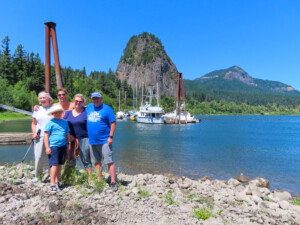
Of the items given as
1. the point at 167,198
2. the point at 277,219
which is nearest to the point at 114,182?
the point at 167,198

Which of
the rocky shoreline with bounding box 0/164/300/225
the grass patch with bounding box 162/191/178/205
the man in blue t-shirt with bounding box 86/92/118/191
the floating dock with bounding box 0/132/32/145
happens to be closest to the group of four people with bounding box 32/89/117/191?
the man in blue t-shirt with bounding box 86/92/118/191

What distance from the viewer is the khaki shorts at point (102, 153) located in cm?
561

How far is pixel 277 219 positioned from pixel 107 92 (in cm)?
12449

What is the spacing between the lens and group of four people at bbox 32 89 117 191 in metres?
5.46

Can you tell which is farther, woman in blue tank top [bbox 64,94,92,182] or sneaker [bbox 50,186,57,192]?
woman in blue tank top [bbox 64,94,92,182]

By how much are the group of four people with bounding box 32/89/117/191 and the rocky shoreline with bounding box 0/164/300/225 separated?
44 centimetres

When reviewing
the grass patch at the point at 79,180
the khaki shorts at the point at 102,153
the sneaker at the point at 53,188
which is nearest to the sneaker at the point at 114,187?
the grass patch at the point at 79,180

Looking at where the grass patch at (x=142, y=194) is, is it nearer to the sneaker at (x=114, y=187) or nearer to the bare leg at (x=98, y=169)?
the sneaker at (x=114, y=187)

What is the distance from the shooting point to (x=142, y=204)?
16.5 feet

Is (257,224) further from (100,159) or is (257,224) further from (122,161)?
(122,161)

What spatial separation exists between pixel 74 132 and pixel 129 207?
2.21 meters

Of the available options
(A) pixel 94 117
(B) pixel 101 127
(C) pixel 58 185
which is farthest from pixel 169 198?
(C) pixel 58 185

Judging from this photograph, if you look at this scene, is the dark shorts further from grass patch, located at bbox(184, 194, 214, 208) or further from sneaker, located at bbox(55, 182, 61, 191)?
grass patch, located at bbox(184, 194, 214, 208)

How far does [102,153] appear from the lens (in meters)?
5.69
